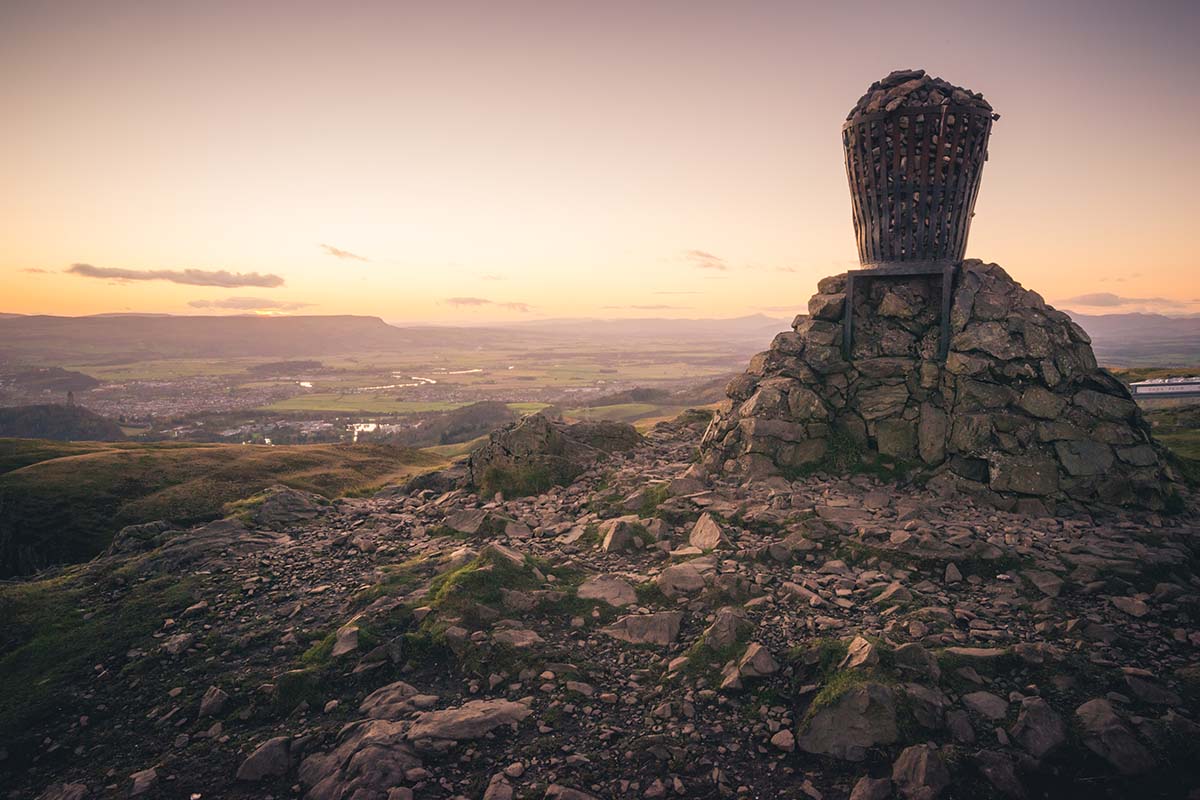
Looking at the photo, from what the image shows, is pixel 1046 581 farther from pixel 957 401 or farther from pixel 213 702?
pixel 213 702

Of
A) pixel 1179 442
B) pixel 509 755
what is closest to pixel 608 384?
pixel 1179 442

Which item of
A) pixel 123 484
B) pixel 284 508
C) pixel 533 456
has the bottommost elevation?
pixel 123 484

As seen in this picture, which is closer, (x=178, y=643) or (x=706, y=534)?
(x=178, y=643)

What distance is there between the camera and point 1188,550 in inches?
367

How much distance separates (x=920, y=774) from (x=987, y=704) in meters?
1.44

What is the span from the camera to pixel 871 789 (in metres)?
5.09

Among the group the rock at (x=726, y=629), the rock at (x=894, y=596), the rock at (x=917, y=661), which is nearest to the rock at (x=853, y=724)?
the rock at (x=917, y=661)

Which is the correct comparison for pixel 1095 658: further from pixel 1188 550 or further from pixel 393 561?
pixel 393 561

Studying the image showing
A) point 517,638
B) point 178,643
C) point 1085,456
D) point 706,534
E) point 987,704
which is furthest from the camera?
point 1085,456

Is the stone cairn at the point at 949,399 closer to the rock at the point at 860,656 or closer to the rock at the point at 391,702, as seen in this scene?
the rock at the point at 860,656

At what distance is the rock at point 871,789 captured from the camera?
5045mm

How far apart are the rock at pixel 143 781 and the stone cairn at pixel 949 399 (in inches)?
441

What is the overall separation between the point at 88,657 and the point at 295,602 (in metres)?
2.82

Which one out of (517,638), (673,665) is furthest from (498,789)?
(673,665)
